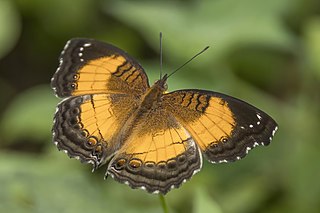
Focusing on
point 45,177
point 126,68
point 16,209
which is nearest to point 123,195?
point 45,177

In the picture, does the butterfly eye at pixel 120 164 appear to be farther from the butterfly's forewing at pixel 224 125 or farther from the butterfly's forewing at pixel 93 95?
the butterfly's forewing at pixel 224 125

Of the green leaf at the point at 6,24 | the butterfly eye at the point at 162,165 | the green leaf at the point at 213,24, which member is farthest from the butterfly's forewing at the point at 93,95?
the green leaf at the point at 6,24

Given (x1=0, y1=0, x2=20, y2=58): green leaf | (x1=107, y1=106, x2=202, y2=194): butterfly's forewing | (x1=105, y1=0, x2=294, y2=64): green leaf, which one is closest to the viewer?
(x1=107, y1=106, x2=202, y2=194): butterfly's forewing

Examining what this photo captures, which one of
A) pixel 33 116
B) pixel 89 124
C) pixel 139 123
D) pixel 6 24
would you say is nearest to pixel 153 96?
pixel 139 123

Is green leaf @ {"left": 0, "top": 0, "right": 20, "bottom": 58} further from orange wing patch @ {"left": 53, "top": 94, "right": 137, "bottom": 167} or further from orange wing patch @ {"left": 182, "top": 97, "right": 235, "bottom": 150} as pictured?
orange wing patch @ {"left": 182, "top": 97, "right": 235, "bottom": 150}

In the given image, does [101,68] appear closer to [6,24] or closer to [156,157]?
[156,157]

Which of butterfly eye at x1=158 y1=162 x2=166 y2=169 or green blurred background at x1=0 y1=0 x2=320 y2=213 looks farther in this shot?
green blurred background at x1=0 y1=0 x2=320 y2=213

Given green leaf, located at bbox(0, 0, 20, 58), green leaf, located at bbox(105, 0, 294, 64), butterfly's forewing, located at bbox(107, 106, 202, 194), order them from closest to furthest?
butterfly's forewing, located at bbox(107, 106, 202, 194) < green leaf, located at bbox(105, 0, 294, 64) < green leaf, located at bbox(0, 0, 20, 58)

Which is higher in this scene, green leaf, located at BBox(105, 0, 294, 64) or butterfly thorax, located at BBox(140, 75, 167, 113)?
green leaf, located at BBox(105, 0, 294, 64)

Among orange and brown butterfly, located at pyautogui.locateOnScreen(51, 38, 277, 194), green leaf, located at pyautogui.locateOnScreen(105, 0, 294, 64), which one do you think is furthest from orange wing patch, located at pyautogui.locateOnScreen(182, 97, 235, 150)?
green leaf, located at pyautogui.locateOnScreen(105, 0, 294, 64)
